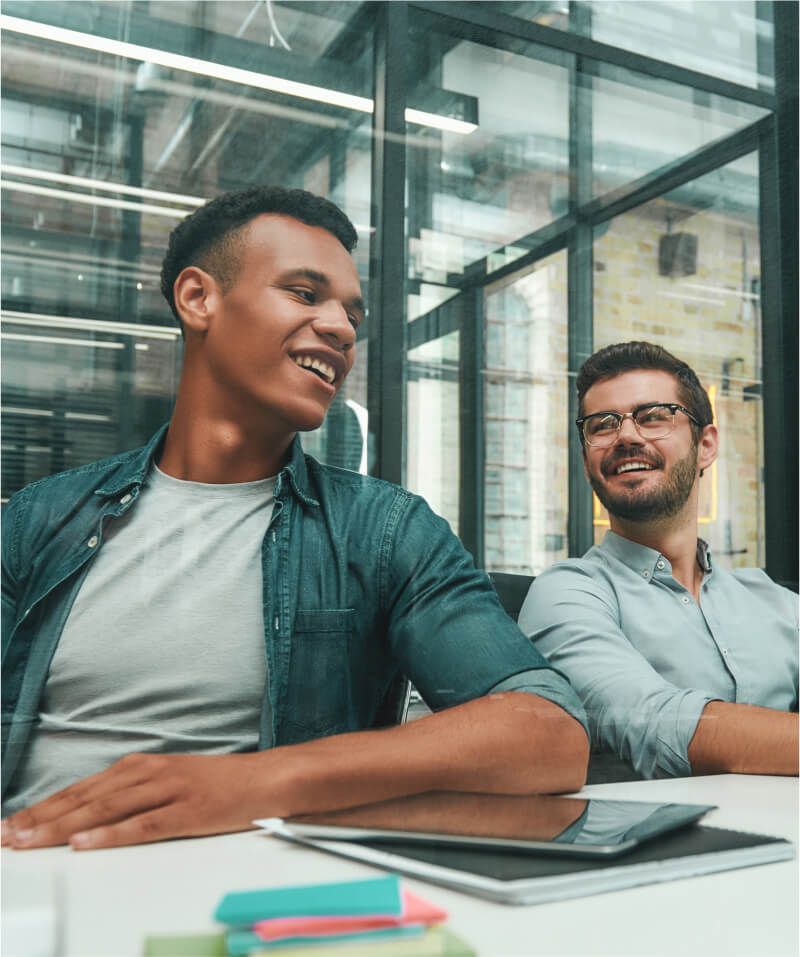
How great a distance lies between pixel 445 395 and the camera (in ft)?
5.56

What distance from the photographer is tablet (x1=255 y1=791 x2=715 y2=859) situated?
0.76 meters

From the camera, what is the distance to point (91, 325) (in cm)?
140

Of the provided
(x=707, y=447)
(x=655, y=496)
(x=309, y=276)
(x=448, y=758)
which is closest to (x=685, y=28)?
(x=707, y=447)

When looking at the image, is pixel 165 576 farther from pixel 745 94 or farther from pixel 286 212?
pixel 745 94

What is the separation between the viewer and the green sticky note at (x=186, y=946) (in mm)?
559

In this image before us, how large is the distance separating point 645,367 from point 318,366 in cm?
75

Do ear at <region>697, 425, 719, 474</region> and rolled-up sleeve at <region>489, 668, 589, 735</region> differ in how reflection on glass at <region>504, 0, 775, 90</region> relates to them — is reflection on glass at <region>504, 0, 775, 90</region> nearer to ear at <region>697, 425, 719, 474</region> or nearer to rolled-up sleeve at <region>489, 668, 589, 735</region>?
ear at <region>697, 425, 719, 474</region>

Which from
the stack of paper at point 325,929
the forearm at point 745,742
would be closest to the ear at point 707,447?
the forearm at point 745,742

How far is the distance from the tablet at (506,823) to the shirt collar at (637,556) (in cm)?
87

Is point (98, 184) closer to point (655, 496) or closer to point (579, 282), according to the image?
point (579, 282)

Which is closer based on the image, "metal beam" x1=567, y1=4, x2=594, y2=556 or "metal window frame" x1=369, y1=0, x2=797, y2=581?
"metal window frame" x1=369, y1=0, x2=797, y2=581

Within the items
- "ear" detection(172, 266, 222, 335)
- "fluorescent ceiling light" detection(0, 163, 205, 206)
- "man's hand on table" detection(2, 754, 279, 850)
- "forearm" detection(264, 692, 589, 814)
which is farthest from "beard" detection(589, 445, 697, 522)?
"man's hand on table" detection(2, 754, 279, 850)

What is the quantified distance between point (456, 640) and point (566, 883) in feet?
2.01

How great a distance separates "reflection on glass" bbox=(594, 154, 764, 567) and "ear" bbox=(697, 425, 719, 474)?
2 cm
